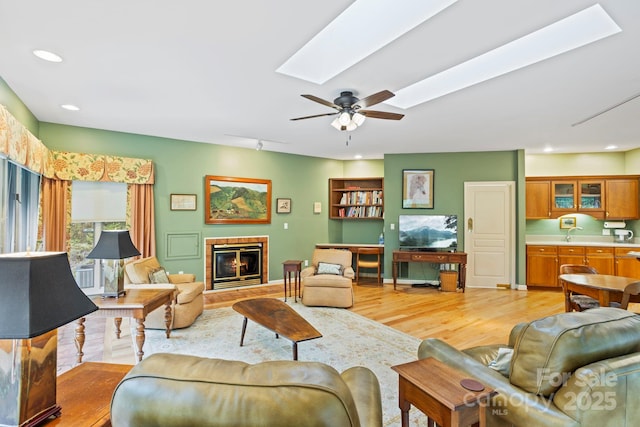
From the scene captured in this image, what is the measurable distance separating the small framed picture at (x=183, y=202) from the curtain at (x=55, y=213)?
1.43m

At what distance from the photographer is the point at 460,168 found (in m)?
6.36

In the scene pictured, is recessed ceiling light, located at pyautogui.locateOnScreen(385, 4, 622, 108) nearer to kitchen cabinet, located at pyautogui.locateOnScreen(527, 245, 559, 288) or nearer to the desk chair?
the desk chair

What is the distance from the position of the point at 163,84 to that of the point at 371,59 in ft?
6.84

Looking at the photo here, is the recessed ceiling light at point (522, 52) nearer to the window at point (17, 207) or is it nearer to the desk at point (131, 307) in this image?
the desk at point (131, 307)

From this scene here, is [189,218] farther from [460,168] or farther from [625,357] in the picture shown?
[625,357]

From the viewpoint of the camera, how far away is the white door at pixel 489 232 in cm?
615

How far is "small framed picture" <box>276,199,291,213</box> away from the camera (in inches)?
263

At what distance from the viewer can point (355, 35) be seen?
253cm

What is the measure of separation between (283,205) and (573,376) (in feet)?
19.1

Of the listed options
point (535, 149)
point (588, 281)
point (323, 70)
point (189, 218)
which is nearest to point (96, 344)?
point (189, 218)

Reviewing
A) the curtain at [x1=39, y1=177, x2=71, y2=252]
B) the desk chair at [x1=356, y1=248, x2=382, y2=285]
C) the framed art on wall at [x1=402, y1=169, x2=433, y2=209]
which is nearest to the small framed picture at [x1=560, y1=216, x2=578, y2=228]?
the framed art on wall at [x1=402, y1=169, x2=433, y2=209]

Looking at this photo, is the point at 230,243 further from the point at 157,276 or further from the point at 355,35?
the point at 355,35

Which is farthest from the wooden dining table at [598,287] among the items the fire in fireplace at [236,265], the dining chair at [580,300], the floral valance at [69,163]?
the floral valance at [69,163]

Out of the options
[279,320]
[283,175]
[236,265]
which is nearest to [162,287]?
[279,320]
